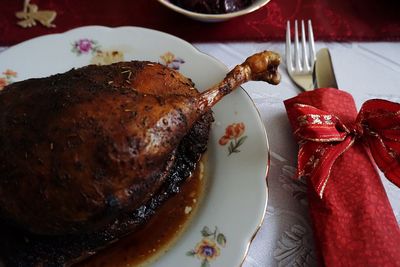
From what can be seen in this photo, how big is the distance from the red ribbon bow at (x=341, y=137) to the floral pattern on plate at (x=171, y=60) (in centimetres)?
40

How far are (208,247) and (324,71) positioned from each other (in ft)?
2.26

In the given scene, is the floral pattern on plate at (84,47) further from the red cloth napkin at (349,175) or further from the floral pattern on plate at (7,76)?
the red cloth napkin at (349,175)

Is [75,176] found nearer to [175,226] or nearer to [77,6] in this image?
[175,226]

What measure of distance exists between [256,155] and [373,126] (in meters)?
0.32

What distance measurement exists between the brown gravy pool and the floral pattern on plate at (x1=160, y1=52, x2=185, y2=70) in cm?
33

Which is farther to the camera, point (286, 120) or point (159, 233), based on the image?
point (286, 120)

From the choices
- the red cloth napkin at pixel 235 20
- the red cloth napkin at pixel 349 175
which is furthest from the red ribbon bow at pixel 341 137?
the red cloth napkin at pixel 235 20

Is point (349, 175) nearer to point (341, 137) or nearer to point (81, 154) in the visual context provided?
point (341, 137)

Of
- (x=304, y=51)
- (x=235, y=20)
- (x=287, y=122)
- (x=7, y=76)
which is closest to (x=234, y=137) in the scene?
(x=287, y=122)

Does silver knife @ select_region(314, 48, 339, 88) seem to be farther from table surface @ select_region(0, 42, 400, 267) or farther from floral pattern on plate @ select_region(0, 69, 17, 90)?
floral pattern on plate @ select_region(0, 69, 17, 90)

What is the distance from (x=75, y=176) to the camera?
2.97 feet

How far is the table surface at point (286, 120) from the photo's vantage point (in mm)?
1121

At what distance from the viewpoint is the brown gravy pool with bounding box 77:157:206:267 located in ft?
3.60

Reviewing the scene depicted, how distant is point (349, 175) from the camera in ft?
3.76
